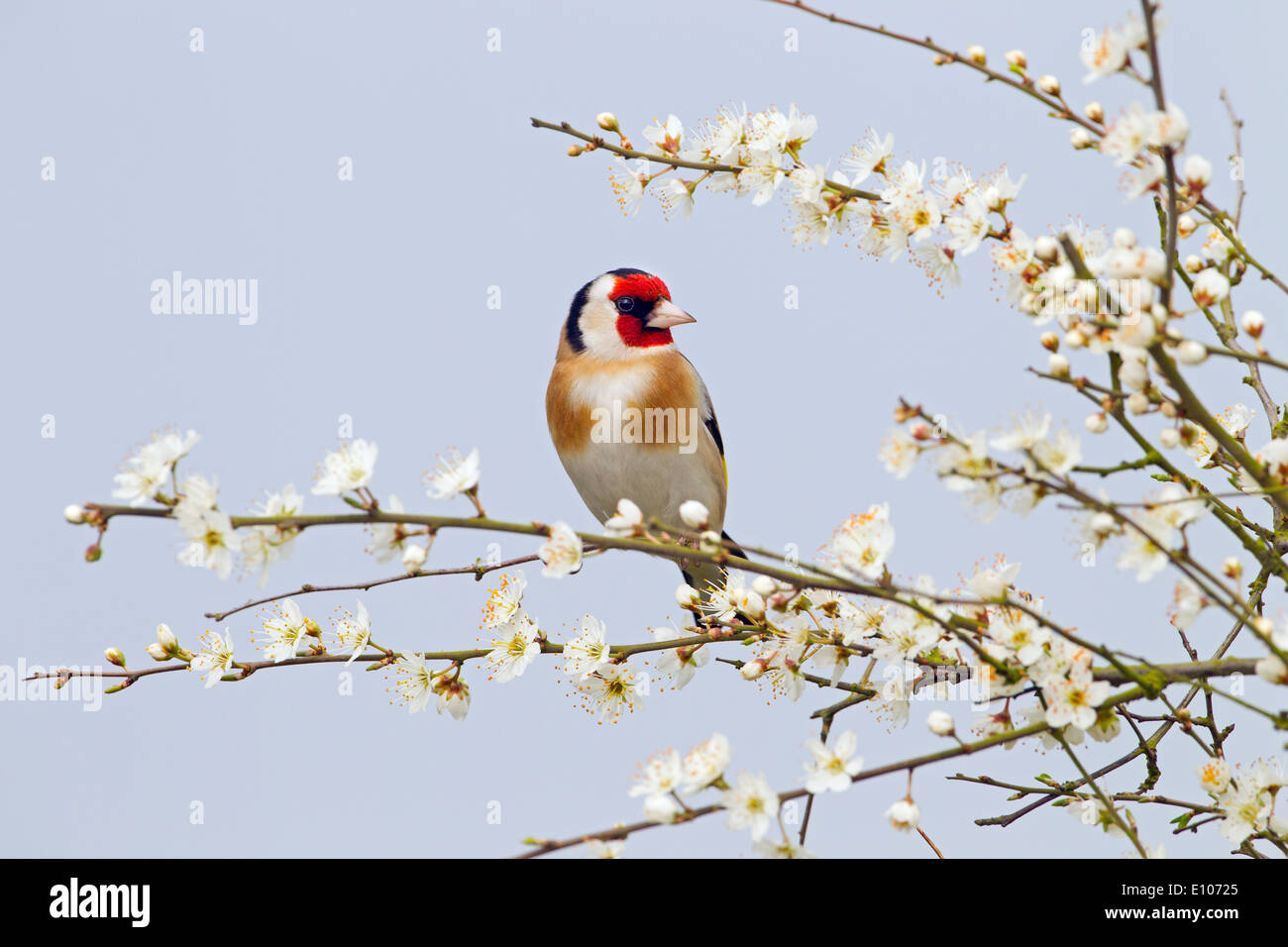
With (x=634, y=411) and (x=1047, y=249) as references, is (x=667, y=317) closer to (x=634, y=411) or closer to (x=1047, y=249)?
(x=634, y=411)

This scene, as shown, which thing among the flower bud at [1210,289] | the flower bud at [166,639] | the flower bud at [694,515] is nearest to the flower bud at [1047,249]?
Result: the flower bud at [1210,289]

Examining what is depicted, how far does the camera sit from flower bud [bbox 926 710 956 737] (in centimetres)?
167

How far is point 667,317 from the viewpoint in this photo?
349cm

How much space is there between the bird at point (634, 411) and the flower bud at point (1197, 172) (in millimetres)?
1771

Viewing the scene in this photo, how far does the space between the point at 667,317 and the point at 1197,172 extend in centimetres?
187
